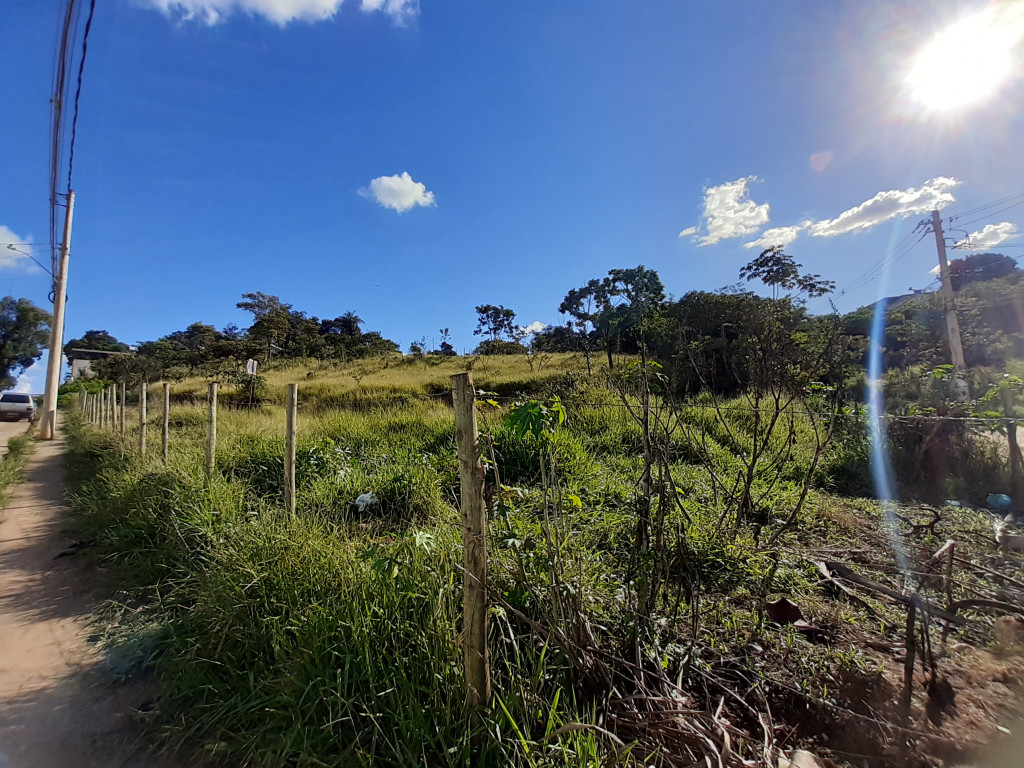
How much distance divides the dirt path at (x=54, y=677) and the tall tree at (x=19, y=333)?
4203cm

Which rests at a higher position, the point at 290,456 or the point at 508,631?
the point at 290,456

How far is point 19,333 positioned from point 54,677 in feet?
153

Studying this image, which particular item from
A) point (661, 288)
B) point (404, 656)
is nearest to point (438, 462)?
point (404, 656)

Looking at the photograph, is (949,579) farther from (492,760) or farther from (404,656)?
(404,656)

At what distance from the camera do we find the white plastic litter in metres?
3.66

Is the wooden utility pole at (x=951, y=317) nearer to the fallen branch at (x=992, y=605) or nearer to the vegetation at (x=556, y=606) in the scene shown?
the vegetation at (x=556, y=606)

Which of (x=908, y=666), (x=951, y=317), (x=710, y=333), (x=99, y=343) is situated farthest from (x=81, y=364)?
(x=951, y=317)

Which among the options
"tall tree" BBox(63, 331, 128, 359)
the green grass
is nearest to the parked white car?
the green grass

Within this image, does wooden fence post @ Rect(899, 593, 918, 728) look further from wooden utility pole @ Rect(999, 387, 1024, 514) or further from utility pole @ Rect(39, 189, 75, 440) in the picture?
utility pole @ Rect(39, 189, 75, 440)

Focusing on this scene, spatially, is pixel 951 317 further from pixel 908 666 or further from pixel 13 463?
pixel 13 463

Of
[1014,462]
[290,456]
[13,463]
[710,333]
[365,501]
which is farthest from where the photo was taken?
[710,333]

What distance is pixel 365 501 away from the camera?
3711 millimetres

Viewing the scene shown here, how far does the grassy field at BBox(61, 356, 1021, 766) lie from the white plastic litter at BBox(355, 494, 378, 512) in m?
0.10

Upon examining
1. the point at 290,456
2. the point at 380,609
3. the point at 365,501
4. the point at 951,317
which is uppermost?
the point at 951,317
